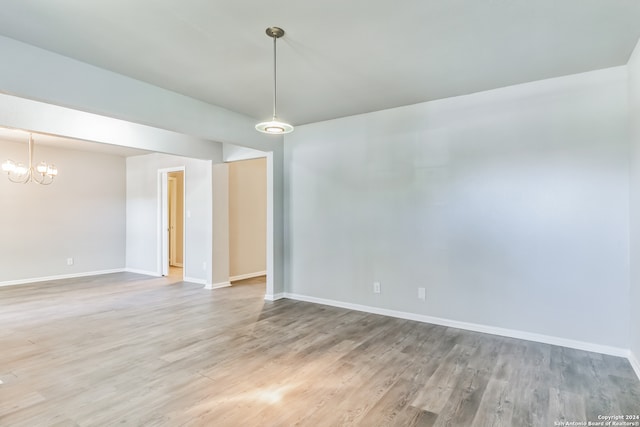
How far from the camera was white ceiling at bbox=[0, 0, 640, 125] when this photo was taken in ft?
7.06

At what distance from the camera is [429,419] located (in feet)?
6.77

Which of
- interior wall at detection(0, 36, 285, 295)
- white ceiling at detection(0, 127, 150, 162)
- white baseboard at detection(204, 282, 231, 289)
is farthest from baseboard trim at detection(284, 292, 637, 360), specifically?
white ceiling at detection(0, 127, 150, 162)

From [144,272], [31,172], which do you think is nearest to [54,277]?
[144,272]

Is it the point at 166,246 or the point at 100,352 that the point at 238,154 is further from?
the point at 100,352

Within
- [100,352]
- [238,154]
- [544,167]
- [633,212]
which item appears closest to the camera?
[633,212]

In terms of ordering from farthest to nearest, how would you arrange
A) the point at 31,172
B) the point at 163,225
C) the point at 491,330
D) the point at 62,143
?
the point at 163,225 → the point at 62,143 → the point at 31,172 → the point at 491,330

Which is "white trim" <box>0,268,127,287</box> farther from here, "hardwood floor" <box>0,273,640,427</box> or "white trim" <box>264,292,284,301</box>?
"white trim" <box>264,292,284,301</box>

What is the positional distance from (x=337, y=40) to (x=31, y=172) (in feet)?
20.4

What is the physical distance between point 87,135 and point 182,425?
3.90 metres

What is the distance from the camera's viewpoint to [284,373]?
2676 mm

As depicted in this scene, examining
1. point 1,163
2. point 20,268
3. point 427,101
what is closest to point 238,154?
point 427,101

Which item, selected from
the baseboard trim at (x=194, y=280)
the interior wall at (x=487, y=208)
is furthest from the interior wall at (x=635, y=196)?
the baseboard trim at (x=194, y=280)

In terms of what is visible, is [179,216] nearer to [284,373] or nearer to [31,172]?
[31,172]

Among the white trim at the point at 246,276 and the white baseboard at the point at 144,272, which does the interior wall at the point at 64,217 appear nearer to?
the white baseboard at the point at 144,272
